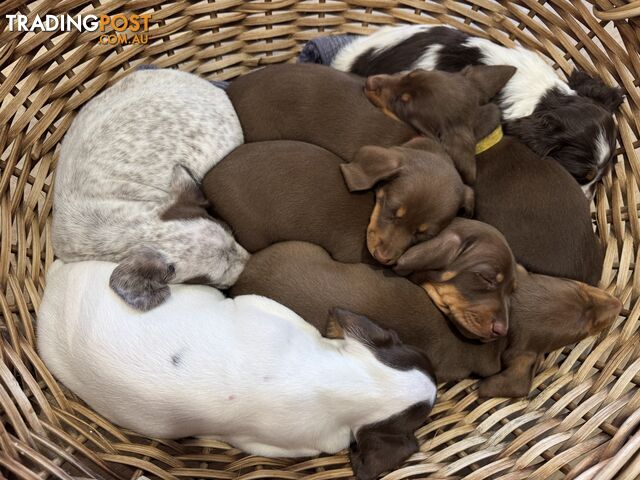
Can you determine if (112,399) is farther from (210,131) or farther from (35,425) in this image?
(210,131)

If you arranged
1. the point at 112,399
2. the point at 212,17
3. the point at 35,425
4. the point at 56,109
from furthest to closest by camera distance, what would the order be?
the point at 212,17 < the point at 56,109 < the point at 112,399 < the point at 35,425

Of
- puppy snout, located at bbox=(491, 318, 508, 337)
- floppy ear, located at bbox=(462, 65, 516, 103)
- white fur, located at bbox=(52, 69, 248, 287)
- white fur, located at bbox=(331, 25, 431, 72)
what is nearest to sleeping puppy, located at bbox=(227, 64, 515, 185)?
floppy ear, located at bbox=(462, 65, 516, 103)

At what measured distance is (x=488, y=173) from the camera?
3.11 metres

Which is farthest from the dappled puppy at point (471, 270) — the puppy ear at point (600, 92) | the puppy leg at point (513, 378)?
the puppy ear at point (600, 92)

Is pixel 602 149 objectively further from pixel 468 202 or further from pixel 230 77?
pixel 230 77

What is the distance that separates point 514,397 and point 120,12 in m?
2.55

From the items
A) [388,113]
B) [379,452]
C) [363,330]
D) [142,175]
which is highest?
[388,113]

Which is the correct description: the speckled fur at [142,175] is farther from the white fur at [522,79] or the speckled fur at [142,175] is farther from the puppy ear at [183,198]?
the white fur at [522,79]

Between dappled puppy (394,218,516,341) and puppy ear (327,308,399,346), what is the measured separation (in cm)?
34

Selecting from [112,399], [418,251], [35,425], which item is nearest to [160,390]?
[112,399]

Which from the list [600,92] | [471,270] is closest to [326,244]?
[471,270]

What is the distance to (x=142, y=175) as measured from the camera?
2.86 m

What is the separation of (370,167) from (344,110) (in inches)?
18.5

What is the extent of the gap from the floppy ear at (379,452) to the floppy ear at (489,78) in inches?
63.8
